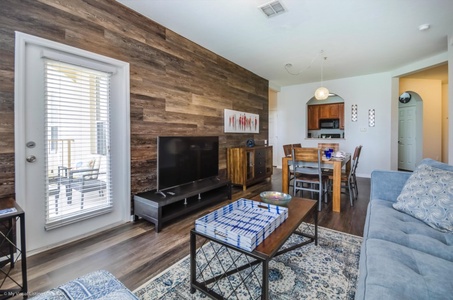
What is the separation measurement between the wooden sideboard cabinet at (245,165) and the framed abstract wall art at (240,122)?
21.0 inches

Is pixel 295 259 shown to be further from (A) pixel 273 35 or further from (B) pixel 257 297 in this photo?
(A) pixel 273 35

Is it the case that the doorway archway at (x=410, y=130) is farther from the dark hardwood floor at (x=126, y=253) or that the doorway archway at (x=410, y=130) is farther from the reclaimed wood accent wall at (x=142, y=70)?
the reclaimed wood accent wall at (x=142, y=70)

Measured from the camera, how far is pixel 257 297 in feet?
4.79

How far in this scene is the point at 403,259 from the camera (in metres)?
1.15

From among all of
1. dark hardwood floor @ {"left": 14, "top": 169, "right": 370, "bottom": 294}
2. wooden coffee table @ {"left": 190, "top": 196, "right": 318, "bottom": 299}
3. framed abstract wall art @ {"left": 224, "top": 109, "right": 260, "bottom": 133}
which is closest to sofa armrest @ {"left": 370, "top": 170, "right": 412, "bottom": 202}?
dark hardwood floor @ {"left": 14, "top": 169, "right": 370, "bottom": 294}

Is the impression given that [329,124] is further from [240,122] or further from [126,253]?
[126,253]

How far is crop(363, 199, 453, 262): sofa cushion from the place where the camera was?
128 cm

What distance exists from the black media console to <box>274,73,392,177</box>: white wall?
4.20 m

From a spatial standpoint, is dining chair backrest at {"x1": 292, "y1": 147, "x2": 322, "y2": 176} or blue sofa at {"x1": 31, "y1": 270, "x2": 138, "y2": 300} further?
dining chair backrest at {"x1": 292, "y1": 147, "x2": 322, "y2": 176}

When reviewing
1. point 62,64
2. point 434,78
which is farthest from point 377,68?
point 62,64

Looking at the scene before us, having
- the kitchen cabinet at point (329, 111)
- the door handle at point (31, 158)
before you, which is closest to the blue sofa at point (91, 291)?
the door handle at point (31, 158)

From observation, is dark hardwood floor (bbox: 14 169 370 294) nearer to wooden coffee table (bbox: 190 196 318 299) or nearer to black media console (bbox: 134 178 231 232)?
black media console (bbox: 134 178 231 232)

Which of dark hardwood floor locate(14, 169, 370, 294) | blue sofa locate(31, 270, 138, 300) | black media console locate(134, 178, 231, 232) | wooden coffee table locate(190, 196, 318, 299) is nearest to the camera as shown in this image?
blue sofa locate(31, 270, 138, 300)

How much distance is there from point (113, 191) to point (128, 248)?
0.80 m
